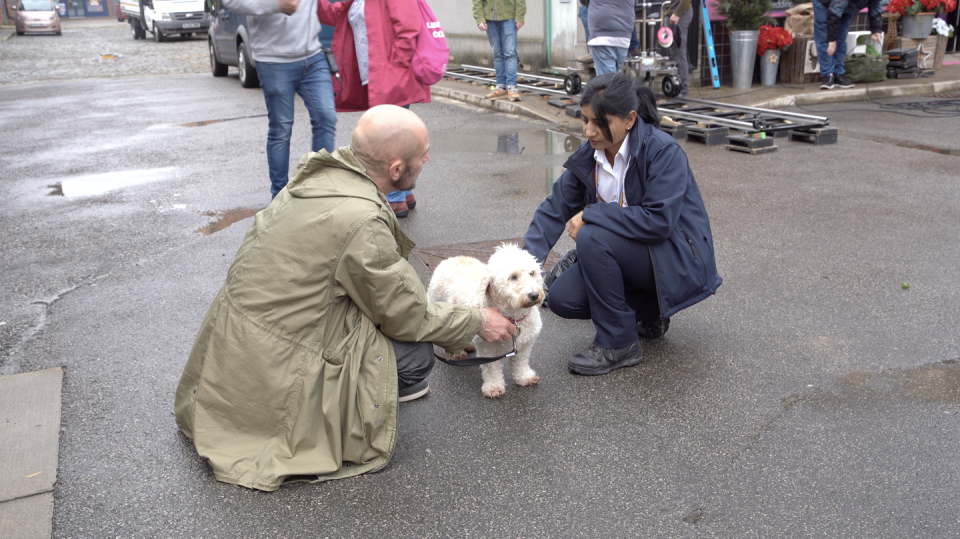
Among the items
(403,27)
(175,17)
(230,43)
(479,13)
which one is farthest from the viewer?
(175,17)

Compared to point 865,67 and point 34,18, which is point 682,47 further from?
point 34,18

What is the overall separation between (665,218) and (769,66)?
403 inches

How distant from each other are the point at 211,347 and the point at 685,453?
6.42 ft

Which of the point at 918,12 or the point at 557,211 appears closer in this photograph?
the point at 557,211

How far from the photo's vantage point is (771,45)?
475 inches

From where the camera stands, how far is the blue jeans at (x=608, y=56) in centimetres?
923

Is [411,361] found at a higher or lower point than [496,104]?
lower

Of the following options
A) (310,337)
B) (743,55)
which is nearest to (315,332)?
(310,337)

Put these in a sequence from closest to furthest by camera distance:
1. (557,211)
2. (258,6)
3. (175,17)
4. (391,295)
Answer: (391,295)
(557,211)
(258,6)
(175,17)

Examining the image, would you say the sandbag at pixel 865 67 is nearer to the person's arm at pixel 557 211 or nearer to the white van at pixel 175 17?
the person's arm at pixel 557 211

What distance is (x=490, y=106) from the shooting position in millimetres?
12062

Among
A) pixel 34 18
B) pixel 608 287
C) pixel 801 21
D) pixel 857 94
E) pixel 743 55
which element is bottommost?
pixel 608 287

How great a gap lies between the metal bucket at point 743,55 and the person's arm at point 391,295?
34.8ft

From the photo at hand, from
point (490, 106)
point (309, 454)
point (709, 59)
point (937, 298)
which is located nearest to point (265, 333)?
point (309, 454)
